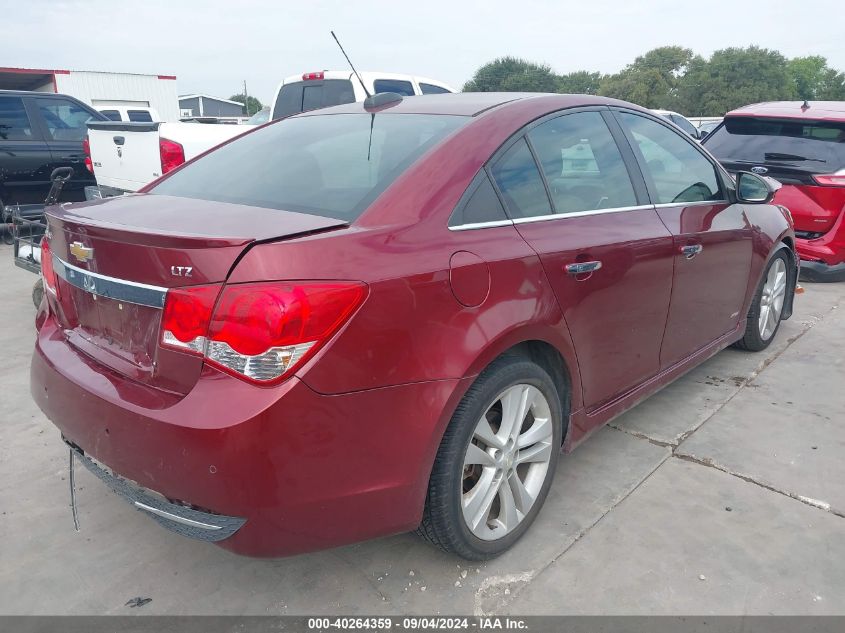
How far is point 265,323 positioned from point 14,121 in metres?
8.57

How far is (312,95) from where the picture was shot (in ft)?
26.4

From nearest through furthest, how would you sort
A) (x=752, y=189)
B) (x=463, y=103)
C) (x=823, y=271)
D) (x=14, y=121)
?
(x=463, y=103) → (x=752, y=189) → (x=823, y=271) → (x=14, y=121)

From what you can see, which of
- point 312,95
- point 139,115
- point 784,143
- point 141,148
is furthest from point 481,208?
point 139,115

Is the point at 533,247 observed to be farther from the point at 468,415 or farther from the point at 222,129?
the point at 222,129

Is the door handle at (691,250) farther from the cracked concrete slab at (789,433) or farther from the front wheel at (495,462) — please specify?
the front wheel at (495,462)

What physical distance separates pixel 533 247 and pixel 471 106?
69 centimetres

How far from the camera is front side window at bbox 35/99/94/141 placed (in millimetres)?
8539

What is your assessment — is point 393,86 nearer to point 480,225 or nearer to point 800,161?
point 800,161

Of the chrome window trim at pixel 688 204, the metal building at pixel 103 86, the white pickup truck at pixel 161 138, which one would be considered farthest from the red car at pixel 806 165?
the metal building at pixel 103 86

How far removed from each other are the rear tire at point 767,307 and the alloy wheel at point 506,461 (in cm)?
235

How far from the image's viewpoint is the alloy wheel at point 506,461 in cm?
217

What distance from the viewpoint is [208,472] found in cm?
169

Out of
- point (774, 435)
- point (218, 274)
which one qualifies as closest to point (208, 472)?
point (218, 274)

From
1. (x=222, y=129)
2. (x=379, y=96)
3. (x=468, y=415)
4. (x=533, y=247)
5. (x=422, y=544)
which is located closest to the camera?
(x=468, y=415)
